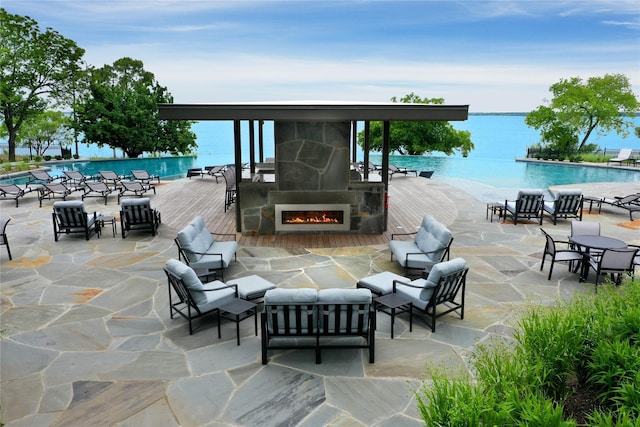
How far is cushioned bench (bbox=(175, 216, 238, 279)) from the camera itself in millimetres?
7246

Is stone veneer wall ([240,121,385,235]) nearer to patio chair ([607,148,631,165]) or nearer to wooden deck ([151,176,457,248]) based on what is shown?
wooden deck ([151,176,457,248])

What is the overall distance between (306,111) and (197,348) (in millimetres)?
5187

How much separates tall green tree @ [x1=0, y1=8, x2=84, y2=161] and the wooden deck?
18140 mm

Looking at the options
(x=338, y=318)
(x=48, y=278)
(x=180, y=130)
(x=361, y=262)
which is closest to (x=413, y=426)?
(x=338, y=318)

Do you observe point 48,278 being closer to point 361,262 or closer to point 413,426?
point 361,262

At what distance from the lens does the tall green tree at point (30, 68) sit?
1163 inches

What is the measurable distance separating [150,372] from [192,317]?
959mm

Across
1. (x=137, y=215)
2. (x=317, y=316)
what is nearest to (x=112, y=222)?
(x=137, y=215)

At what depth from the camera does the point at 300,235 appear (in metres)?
10.6

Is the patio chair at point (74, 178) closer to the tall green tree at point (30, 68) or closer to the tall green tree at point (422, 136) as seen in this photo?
the tall green tree at point (30, 68)

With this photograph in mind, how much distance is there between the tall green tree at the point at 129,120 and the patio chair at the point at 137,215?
22.0m

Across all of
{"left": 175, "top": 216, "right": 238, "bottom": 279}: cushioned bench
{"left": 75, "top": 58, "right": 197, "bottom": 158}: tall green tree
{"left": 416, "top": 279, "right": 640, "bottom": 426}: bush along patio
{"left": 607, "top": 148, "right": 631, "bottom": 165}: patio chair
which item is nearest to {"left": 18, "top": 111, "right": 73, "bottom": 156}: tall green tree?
{"left": 75, "top": 58, "right": 197, "bottom": 158}: tall green tree

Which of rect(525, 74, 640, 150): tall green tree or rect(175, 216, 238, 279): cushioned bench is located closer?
rect(175, 216, 238, 279): cushioned bench

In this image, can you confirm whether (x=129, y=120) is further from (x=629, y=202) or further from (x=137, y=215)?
(x=629, y=202)
